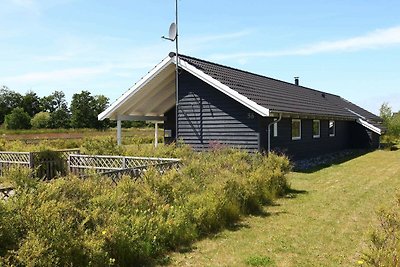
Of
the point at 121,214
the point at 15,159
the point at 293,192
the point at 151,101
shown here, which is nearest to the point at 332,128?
the point at 151,101

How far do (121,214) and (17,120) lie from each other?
239 ft

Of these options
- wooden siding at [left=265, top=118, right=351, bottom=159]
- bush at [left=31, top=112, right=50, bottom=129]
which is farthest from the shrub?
bush at [left=31, top=112, right=50, bottom=129]

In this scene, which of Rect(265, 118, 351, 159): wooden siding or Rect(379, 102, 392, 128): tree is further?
Rect(379, 102, 392, 128): tree

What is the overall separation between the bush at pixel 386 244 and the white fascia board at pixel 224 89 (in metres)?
9.22

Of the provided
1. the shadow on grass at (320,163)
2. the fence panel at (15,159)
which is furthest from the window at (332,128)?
the fence panel at (15,159)

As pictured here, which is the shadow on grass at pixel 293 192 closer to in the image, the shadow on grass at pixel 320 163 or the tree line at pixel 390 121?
the shadow on grass at pixel 320 163

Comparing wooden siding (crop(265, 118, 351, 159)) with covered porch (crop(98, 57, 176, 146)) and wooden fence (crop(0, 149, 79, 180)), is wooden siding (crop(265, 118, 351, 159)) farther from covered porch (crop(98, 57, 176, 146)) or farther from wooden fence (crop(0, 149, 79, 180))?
wooden fence (crop(0, 149, 79, 180))

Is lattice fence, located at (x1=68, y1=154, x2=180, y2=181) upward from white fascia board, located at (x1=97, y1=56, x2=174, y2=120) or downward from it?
downward

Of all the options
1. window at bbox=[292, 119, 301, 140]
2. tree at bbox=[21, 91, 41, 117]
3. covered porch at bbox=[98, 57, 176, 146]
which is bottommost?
window at bbox=[292, 119, 301, 140]

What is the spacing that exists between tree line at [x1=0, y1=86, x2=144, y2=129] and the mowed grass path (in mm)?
65662

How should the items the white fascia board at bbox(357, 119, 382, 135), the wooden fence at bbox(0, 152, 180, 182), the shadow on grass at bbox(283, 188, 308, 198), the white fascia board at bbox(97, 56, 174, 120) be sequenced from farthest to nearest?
the white fascia board at bbox(357, 119, 382, 135) < the white fascia board at bbox(97, 56, 174, 120) < the wooden fence at bbox(0, 152, 180, 182) < the shadow on grass at bbox(283, 188, 308, 198)

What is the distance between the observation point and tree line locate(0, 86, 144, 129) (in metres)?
72.8

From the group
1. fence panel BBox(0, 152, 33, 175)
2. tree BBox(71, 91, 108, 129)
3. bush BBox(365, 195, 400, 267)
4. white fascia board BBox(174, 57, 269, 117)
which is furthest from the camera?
tree BBox(71, 91, 108, 129)

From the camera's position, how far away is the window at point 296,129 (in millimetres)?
19047
